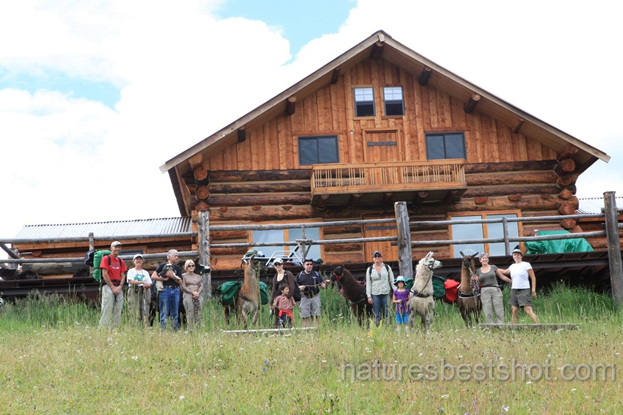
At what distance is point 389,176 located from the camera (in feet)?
67.1

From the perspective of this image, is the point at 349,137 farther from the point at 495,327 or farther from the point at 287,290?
the point at 495,327

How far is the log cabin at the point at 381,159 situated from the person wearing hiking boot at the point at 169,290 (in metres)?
7.52

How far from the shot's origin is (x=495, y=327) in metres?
11.2

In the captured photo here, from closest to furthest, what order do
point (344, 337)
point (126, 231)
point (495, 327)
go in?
point (344, 337) < point (495, 327) < point (126, 231)

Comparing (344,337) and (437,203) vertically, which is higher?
(437,203)

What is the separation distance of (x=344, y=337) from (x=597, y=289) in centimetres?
974

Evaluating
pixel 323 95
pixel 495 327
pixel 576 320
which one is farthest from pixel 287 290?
pixel 323 95

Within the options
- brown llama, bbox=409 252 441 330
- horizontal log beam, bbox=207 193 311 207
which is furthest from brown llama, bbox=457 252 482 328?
horizontal log beam, bbox=207 193 311 207

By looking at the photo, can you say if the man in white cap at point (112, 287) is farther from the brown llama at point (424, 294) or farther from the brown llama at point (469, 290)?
the brown llama at point (469, 290)

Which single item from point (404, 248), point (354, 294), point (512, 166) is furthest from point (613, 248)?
point (354, 294)

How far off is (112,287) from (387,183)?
9864 millimetres

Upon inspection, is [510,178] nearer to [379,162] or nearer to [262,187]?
[379,162]

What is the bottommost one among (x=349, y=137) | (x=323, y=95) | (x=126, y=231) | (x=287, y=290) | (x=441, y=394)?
(x=441, y=394)

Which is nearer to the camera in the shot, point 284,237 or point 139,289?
point 139,289
